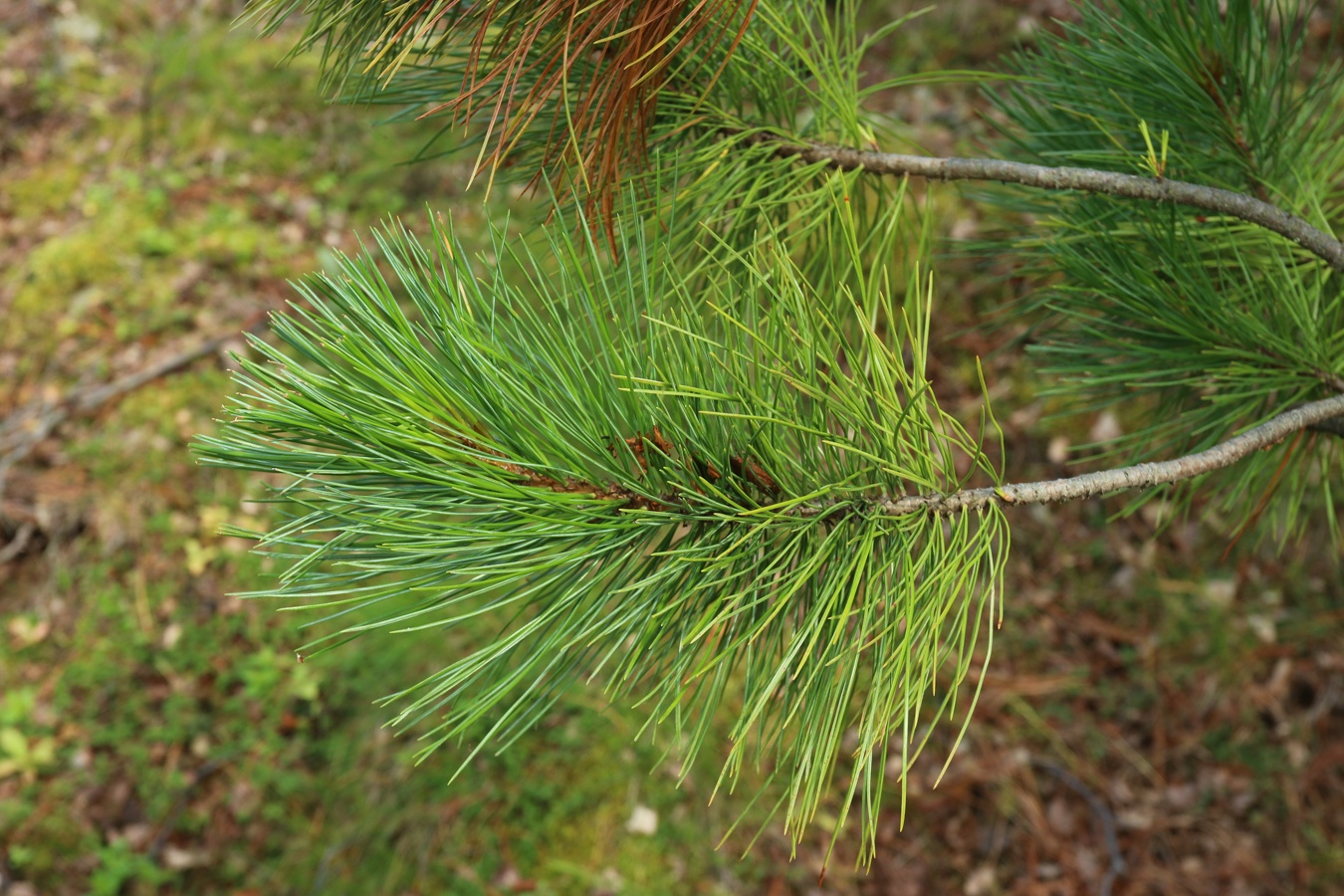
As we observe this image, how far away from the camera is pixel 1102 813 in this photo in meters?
2.44

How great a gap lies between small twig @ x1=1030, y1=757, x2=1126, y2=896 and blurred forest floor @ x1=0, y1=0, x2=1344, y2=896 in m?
0.01

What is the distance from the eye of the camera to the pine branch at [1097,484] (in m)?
0.63

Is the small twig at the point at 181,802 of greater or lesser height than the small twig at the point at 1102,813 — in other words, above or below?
above

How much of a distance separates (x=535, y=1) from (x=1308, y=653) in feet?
9.27

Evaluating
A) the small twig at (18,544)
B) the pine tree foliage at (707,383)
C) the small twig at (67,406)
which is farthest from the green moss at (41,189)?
the pine tree foliage at (707,383)

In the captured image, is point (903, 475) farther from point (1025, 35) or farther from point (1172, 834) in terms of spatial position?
point (1025, 35)

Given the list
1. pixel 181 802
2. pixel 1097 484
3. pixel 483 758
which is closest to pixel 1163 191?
pixel 1097 484

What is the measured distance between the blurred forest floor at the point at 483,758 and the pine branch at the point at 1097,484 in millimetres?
1286

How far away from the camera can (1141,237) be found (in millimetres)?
933

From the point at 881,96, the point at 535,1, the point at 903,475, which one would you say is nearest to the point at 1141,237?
the point at 903,475

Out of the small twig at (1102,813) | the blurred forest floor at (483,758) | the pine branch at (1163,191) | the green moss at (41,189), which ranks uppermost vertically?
the green moss at (41,189)

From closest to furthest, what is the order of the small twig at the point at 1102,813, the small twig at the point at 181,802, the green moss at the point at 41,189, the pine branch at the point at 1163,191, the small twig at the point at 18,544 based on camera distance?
1. the pine branch at the point at 1163,191
2. the small twig at the point at 1102,813
3. the small twig at the point at 181,802
4. the small twig at the point at 18,544
5. the green moss at the point at 41,189

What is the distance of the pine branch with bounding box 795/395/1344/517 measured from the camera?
63cm

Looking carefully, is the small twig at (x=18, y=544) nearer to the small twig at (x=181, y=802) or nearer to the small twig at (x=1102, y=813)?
the small twig at (x=181, y=802)
